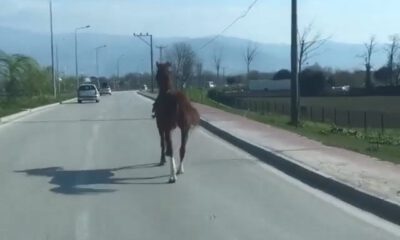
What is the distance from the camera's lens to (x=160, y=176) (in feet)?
47.4

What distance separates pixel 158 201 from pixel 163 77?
11.7ft

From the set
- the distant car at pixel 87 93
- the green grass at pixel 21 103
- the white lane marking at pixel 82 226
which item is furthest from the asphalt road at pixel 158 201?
the distant car at pixel 87 93

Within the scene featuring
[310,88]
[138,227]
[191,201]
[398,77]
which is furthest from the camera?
[398,77]

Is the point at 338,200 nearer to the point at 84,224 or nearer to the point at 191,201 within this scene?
the point at 191,201

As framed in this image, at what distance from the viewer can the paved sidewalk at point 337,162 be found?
12117mm

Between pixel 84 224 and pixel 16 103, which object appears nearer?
pixel 84 224

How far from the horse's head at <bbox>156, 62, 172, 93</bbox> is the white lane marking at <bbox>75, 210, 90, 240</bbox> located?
4.25m

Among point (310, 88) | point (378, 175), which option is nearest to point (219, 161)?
point (378, 175)

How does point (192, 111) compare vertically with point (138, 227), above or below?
above

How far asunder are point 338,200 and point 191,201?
7.29ft

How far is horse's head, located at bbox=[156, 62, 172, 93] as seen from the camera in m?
14.4

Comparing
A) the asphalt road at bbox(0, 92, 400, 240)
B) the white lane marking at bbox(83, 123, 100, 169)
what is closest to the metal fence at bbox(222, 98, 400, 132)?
the white lane marking at bbox(83, 123, 100, 169)

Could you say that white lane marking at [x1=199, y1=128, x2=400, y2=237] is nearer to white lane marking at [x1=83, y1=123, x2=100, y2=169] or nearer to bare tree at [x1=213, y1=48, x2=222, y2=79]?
white lane marking at [x1=83, y1=123, x2=100, y2=169]

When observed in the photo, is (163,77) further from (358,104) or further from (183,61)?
(183,61)
